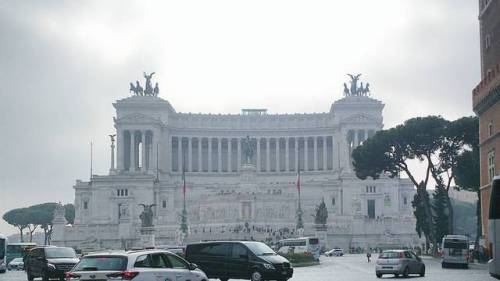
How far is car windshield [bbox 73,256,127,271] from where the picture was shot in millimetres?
21516

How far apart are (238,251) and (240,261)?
46cm

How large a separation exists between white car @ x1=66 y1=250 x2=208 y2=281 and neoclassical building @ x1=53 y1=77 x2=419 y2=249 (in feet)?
237

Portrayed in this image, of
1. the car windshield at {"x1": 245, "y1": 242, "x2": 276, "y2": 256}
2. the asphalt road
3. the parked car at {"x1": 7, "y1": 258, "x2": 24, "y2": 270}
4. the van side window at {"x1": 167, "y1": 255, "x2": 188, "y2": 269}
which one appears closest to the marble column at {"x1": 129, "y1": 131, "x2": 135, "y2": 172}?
the parked car at {"x1": 7, "y1": 258, "x2": 24, "y2": 270}

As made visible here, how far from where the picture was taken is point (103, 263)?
71.4 feet

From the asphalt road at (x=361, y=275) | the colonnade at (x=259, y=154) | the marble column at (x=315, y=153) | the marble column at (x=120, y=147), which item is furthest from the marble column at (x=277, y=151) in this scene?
the asphalt road at (x=361, y=275)

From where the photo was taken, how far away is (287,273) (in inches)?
1325

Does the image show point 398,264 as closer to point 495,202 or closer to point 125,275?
point 495,202

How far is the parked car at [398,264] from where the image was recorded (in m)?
42.8

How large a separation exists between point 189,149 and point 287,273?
366 ft

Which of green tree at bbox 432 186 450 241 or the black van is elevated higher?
green tree at bbox 432 186 450 241

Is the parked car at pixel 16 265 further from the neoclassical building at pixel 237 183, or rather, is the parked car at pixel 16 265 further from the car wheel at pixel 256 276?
the car wheel at pixel 256 276

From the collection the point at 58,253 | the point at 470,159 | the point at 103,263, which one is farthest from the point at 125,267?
the point at 470,159

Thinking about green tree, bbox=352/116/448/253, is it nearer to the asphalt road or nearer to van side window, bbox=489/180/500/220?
the asphalt road

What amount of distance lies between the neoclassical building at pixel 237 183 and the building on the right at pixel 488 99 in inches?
1645
